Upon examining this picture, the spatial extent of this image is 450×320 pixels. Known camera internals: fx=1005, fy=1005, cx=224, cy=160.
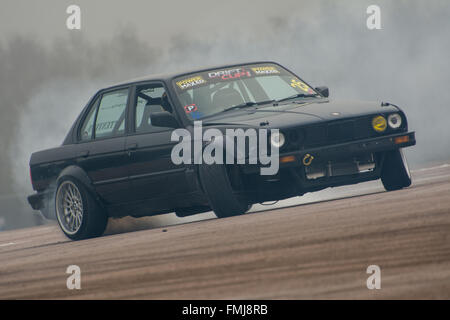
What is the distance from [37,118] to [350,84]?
56.1ft

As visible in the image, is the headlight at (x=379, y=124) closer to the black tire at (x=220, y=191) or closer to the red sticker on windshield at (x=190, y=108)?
the black tire at (x=220, y=191)

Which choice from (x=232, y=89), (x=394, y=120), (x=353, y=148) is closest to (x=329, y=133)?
(x=353, y=148)

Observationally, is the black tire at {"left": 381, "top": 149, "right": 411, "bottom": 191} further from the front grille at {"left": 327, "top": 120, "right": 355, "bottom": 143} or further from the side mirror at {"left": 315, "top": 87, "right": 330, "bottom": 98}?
the side mirror at {"left": 315, "top": 87, "right": 330, "bottom": 98}

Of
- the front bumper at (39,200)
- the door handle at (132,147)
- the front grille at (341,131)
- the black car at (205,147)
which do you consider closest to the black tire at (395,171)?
the black car at (205,147)

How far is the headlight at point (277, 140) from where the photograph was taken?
26.4 feet

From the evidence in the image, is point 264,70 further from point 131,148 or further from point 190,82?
point 131,148

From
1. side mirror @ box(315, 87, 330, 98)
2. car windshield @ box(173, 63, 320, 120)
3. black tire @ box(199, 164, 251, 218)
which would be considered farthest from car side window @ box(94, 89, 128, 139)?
side mirror @ box(315, 87, 330, 98)

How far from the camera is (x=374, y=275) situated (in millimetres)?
4578

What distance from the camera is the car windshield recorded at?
29.5 ft

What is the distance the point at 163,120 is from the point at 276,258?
326cm

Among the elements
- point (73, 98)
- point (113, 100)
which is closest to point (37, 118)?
point (73, 98)

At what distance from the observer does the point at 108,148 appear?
9.48 metres
